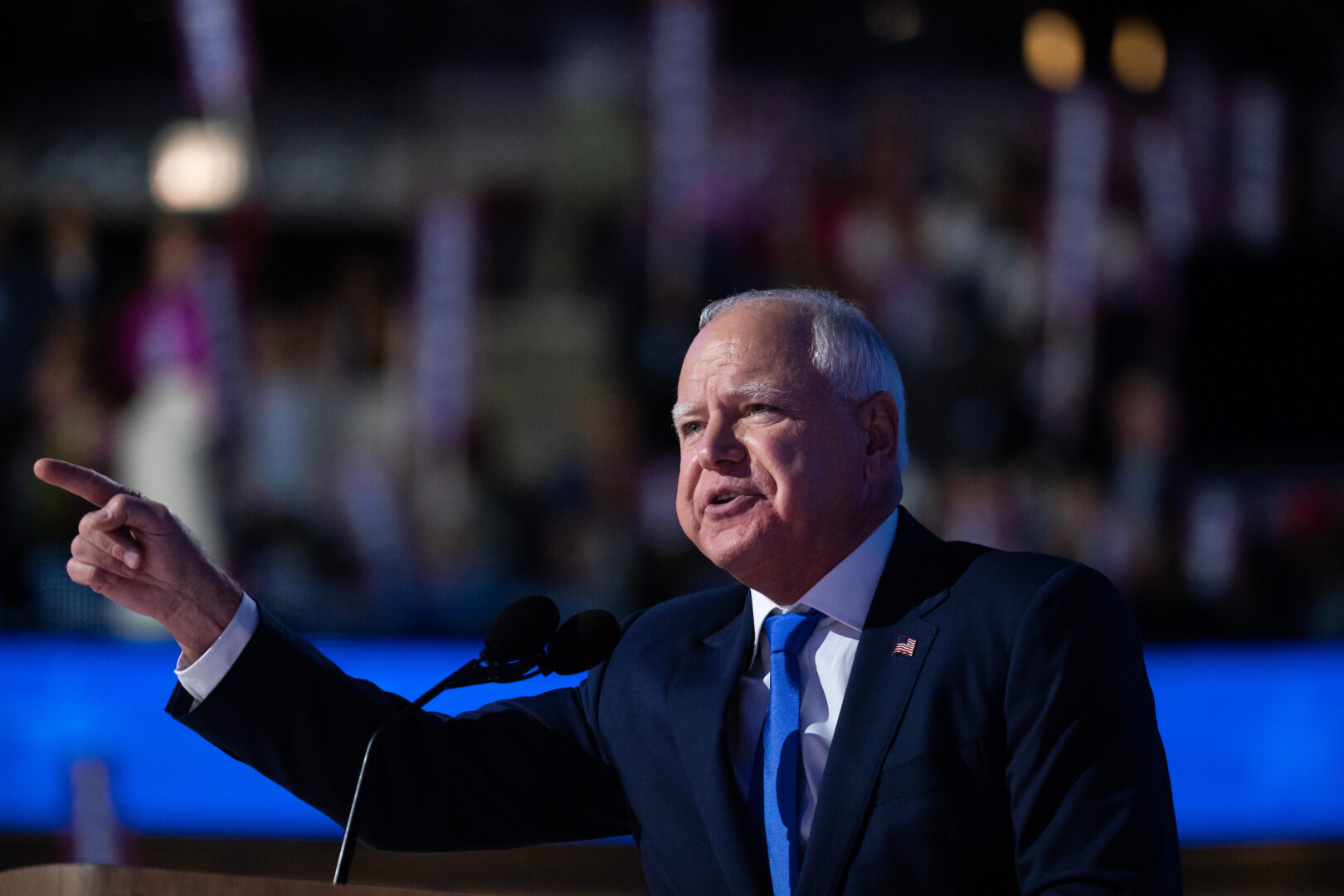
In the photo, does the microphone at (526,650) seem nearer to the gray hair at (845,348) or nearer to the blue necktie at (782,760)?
the blue necktie at (782,760)

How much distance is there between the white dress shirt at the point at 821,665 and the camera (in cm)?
183

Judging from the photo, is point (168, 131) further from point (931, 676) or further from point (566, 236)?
point (931, 676)

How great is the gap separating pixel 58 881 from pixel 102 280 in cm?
745

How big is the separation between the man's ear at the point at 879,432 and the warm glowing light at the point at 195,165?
282 inches

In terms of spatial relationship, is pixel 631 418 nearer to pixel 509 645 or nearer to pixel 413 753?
pixel 413 753

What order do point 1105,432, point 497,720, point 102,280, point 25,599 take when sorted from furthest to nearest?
1. point 102,280
2. point 1105,432
3. point 25,599
4. point 497,720

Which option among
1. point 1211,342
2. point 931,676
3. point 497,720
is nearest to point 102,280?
point 1211,342

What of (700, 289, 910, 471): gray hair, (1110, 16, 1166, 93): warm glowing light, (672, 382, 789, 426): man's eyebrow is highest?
(1110, 16, 1166, 93): warm glowing light

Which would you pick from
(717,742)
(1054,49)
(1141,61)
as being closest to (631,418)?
(1054,49)

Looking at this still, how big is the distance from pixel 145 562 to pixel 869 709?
2.76ft

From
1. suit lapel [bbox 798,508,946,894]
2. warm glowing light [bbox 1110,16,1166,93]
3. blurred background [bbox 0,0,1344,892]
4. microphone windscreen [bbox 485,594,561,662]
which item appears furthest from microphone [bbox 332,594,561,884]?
warm glowing light [bbox 1110,16,1166,93]

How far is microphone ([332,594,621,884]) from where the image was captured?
171cm

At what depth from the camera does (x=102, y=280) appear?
27.4 ft

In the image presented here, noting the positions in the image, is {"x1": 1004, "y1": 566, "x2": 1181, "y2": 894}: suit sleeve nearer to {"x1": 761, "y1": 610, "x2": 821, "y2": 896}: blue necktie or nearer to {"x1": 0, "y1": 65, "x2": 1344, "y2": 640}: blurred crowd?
{"x1": 761, "y1": 610, "x2": 821, "y2": 896}: blue necktie
